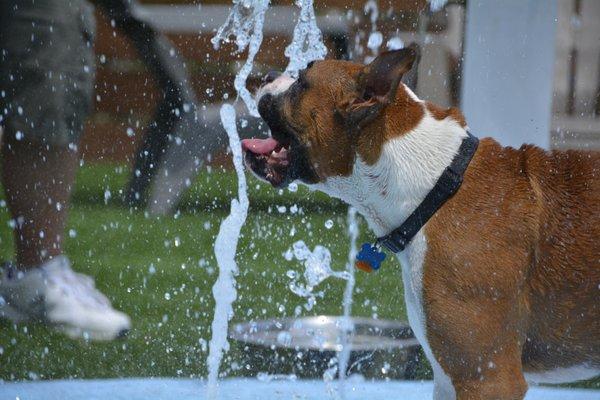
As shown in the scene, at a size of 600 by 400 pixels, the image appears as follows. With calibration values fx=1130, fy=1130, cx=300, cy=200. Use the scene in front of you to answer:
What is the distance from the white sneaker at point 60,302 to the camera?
13.5 feet

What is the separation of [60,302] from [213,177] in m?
3.19

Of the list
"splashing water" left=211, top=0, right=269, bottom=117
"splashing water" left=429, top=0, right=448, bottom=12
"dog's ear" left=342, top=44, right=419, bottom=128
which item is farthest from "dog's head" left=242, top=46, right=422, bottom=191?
"splashing water" left=429, top=0, right=448, bottom=12

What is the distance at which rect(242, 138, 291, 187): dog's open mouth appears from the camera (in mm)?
2750

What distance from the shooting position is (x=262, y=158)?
9.12 ft

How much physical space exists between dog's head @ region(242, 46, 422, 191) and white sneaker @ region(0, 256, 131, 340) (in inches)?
63.6

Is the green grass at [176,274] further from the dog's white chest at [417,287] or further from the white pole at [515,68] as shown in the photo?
the dog's white chest at [417,287]

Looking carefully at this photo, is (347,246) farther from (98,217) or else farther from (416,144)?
(416,144)

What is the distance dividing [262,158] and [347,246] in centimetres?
342

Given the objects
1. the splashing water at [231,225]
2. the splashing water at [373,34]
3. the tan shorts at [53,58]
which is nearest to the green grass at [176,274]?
the splashing water at [231,225]

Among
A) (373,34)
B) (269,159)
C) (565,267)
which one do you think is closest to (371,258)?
(269,159)

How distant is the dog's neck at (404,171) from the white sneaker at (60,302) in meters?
1.78

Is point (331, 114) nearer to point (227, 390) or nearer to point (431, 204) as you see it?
point (431, 204)

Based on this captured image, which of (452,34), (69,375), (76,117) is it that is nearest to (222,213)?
(452,34)

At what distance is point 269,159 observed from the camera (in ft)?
9.10
